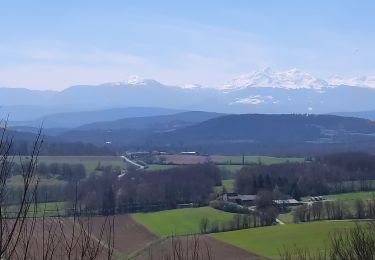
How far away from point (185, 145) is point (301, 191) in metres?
81.7

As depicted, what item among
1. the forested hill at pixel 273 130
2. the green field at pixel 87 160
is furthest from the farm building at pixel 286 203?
the forested hill at pixel 273 130

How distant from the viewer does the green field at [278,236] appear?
27.7 meters

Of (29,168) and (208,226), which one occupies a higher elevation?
(29,168)

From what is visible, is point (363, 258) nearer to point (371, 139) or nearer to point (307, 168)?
point (307, 168)

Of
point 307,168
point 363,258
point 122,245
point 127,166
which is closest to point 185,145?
point 127,166

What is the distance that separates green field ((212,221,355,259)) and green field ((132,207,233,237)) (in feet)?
11.9

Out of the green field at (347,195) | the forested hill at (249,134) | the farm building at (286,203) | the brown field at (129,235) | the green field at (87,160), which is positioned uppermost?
the forested hill at (249,134)

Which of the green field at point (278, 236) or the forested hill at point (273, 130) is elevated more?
the forested hill at point (273, 130)

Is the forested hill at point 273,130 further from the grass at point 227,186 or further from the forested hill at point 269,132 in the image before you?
the grass at point 227,186

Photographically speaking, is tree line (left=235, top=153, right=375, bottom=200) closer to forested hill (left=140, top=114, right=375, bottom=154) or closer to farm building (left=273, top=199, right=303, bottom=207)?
farm building (left=273, top=199, right=303, bottom=207)

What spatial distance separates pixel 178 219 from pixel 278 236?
34.8 feet

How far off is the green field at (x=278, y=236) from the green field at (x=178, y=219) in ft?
11.9

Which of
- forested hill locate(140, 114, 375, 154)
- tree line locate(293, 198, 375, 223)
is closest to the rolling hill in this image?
forested hill locate(140, 114, 375, 154)

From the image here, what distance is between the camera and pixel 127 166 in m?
74.6
